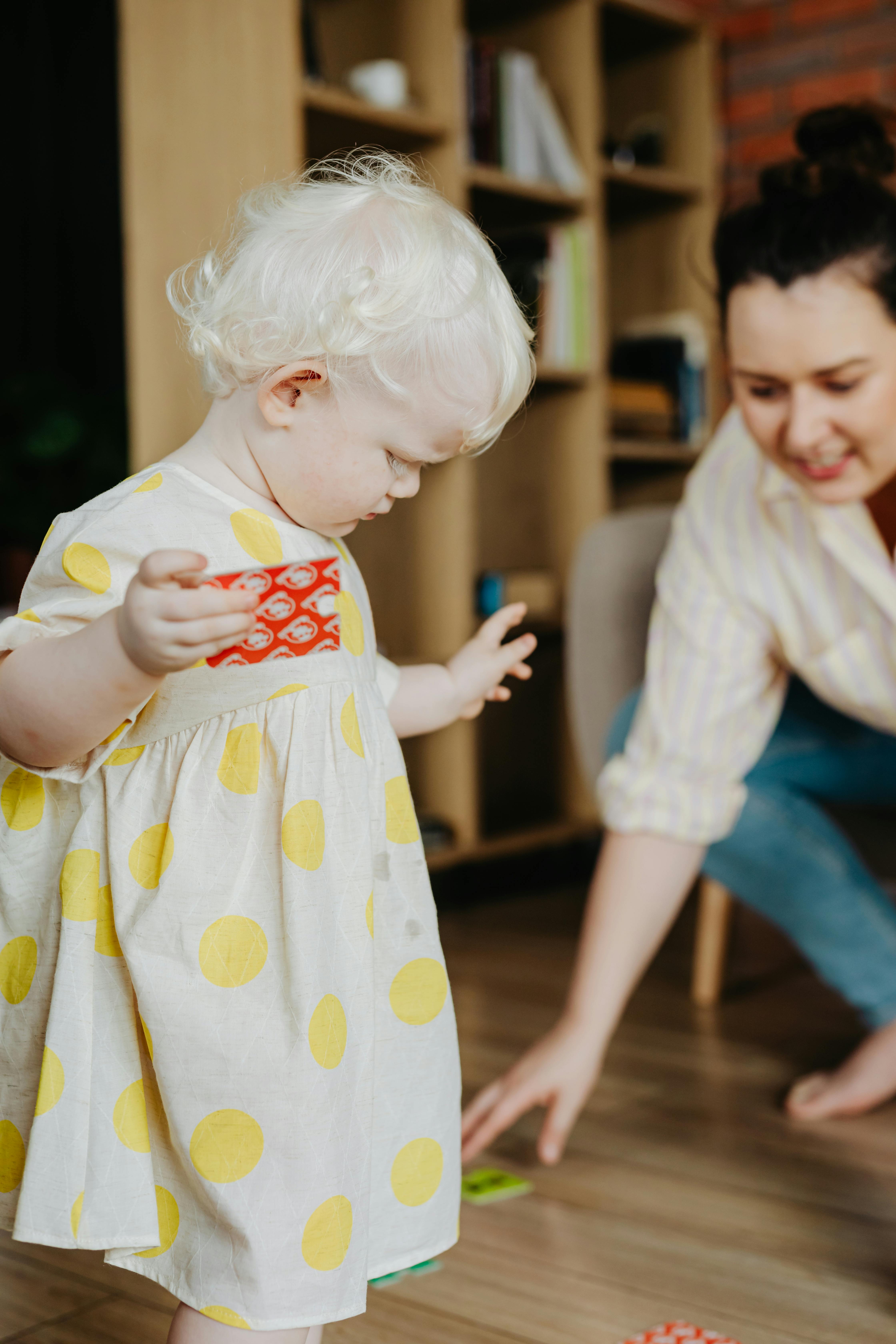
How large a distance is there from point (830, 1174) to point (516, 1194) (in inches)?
12.1

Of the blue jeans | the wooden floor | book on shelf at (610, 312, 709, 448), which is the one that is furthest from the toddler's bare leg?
book on shelf at (610, 312, 709, 448)

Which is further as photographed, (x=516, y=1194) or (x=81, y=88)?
(x=81, y=88)

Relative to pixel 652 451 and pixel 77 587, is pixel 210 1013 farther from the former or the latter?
pixel 652 451

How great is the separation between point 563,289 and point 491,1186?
6.94 ft

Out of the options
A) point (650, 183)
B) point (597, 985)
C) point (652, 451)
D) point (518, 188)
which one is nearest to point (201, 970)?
point (597, 985)

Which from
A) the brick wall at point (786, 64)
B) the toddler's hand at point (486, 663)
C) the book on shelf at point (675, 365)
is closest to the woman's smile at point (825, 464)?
the toddler's hand at point (486, 663)

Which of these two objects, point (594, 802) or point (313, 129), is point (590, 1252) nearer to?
point (594, 802)

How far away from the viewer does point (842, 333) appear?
3.62 ft

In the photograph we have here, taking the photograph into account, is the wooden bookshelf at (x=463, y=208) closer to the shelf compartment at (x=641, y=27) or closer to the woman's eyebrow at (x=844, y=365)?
the shelf compartment at (x=641, y=27)

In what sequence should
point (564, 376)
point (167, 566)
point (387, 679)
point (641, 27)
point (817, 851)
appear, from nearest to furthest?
Answer: point (167, 566), point (387, 679), point (817, 851), point (564, 376), point (641, 27)

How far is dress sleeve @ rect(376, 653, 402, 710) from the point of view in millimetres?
911

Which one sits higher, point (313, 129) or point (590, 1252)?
point (313, 129)

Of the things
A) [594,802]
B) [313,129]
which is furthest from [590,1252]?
[313,129]

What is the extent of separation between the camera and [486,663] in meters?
0.94
